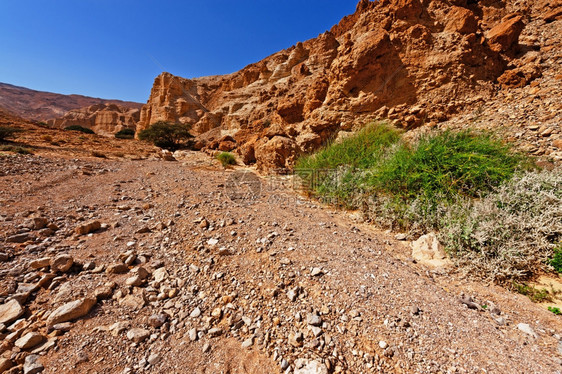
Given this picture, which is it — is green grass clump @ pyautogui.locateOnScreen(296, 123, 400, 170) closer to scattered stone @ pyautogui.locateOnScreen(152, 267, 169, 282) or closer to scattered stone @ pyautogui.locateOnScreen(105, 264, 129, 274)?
scattered stone @ pyautogui.locateOnScreen(152, 267, 169, 282)

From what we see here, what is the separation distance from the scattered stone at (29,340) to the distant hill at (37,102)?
7418 cm

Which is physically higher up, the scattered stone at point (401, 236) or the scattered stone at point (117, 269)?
the scattered stone at point (401, 236)

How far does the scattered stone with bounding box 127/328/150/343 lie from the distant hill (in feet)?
245

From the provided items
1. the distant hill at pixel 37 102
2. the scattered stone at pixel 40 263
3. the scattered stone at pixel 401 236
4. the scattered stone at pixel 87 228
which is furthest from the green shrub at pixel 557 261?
the distant hill at pixel 37 102

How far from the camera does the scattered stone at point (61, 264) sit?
1590 mm

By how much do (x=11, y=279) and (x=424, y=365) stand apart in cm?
295

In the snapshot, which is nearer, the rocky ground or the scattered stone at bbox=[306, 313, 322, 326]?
the rocky ground

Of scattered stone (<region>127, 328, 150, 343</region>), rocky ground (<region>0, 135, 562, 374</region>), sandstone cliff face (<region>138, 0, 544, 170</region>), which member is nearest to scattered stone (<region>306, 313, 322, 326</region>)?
rocky ground (<region>0, 135, 562, 374</region>)

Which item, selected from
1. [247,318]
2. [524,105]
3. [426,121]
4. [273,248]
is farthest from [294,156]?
[524,105]

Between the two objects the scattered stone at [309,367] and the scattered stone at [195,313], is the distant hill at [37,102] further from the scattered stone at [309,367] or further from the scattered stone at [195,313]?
the scattered stone at [309,367]

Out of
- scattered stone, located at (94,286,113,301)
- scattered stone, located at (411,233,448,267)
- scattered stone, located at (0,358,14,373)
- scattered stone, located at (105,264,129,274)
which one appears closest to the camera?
scattered stone, located at (0,358,14,373)

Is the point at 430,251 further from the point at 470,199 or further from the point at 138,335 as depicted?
the point at 138,335

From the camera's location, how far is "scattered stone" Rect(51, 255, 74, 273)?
1.59 meters

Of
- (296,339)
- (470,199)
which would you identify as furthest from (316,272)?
(470,199)
